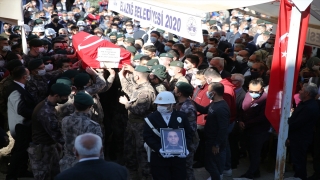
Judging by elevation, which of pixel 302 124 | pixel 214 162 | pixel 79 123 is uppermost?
pixel 79 123

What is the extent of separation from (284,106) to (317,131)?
1847 millimetres

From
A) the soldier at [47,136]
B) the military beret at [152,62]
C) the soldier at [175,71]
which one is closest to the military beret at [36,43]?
the military beret at [152,62]

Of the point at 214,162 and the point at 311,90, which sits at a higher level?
the point at 311,90

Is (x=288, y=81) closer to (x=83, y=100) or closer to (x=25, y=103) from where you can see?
(x=83, y=100)

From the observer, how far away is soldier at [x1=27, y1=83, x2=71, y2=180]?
6.92 meters

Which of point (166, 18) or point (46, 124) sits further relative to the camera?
point (166, 18)

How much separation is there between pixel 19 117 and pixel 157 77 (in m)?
2.25

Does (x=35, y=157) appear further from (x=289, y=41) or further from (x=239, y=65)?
(x=239, y=65)

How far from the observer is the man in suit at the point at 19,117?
7762mm

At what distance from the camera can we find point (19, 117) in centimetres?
781

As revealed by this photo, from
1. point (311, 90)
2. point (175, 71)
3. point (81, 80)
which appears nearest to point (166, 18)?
point (175, 71)

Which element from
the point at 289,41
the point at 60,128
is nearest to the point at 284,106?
the point at 289,41

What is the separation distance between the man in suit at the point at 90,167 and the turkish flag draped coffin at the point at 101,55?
4228 millimetres

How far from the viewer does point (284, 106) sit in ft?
23.4
